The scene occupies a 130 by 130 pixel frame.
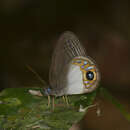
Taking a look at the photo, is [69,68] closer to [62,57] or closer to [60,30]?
[62,57]

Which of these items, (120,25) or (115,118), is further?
(120,25)

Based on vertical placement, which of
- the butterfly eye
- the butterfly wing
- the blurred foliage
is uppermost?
the butterfly wing

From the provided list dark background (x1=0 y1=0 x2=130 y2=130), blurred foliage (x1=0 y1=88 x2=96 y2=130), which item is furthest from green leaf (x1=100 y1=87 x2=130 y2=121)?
dark background (x1=0 y1=0 x2=130 y2=130)

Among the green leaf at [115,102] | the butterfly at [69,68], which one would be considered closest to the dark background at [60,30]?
the butterfly at [69,68]

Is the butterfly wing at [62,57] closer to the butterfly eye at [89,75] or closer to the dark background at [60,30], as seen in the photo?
the butterfly eye at [89,75]

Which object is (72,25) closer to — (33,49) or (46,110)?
(33,49)

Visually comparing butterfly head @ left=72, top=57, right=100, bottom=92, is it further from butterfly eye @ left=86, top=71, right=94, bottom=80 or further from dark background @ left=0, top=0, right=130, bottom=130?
dark background @ left=0, top=0, right=130, bottom=130

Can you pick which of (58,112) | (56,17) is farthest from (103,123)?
(58,112)
